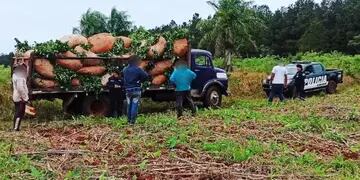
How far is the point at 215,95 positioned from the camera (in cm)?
1966

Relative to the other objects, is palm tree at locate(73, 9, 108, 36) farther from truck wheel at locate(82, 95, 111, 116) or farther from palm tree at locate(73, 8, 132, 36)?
truck wheel at locate(82, 95, 111, 116)

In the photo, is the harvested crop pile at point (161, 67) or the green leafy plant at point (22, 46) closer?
the green leafy plant at point (22, 46)

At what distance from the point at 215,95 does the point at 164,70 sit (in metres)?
2.59

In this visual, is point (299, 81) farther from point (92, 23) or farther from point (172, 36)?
point (92, 23)

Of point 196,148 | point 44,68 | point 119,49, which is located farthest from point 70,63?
point 196,148

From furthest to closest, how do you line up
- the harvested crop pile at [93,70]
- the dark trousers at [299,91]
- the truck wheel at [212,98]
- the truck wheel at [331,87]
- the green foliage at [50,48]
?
1. the truck wheel at [331,87]
2. the dark trousers at [299,91]
3. the truck wheel at [212,98]
4. the harvested crop pile at [93,70]
5. the green foliage at [50,48]

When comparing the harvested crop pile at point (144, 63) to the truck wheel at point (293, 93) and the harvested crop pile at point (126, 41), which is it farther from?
the truck wheel at point (293, 93)

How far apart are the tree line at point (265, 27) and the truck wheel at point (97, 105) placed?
14.4 metres

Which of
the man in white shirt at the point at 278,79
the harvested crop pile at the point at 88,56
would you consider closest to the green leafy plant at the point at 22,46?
the harvested crop pile at the point at 88,56

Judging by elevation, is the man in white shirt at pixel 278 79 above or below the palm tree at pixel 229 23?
below

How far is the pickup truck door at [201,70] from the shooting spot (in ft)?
62.5

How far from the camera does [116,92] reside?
16547 millimetres

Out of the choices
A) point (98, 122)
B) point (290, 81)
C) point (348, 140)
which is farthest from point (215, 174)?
point (290, 81)

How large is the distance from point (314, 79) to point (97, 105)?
10505mm
